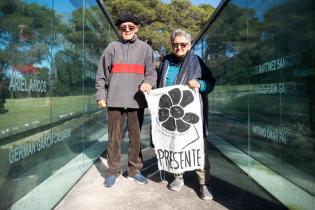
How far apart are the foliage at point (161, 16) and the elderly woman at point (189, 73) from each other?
2866 centimetres

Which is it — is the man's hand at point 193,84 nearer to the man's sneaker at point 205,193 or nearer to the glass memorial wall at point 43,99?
the man's sneaker at point 205,193

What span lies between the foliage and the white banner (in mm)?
28803

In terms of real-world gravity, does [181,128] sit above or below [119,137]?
above

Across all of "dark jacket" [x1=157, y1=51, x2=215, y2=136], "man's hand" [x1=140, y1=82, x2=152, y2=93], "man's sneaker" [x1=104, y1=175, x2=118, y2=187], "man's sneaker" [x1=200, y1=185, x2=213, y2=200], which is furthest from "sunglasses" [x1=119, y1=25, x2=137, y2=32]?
"man's sneaker" [x1=200, y1=185, x2=213, y2=200]

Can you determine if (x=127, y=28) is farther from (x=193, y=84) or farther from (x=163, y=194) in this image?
(x=163, y=194)

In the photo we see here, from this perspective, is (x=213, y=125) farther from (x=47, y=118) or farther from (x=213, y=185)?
(x=47, y=118)

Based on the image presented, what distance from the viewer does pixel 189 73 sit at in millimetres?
4332

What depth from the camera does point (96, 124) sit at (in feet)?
23.1

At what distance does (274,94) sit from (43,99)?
2.14 metres

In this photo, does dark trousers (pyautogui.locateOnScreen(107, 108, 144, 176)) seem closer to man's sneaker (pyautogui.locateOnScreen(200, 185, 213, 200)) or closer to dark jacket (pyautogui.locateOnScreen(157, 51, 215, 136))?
dark jacket (pyautogui.locateOnScreen(157, 51, 215, 136))

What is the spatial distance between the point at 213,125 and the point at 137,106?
437cm

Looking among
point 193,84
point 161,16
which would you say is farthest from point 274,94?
point 161,16

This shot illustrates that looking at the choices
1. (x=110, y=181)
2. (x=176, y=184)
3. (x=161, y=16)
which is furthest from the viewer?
(x=161, y=16)

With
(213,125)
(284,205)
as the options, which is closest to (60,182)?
(284,205)
